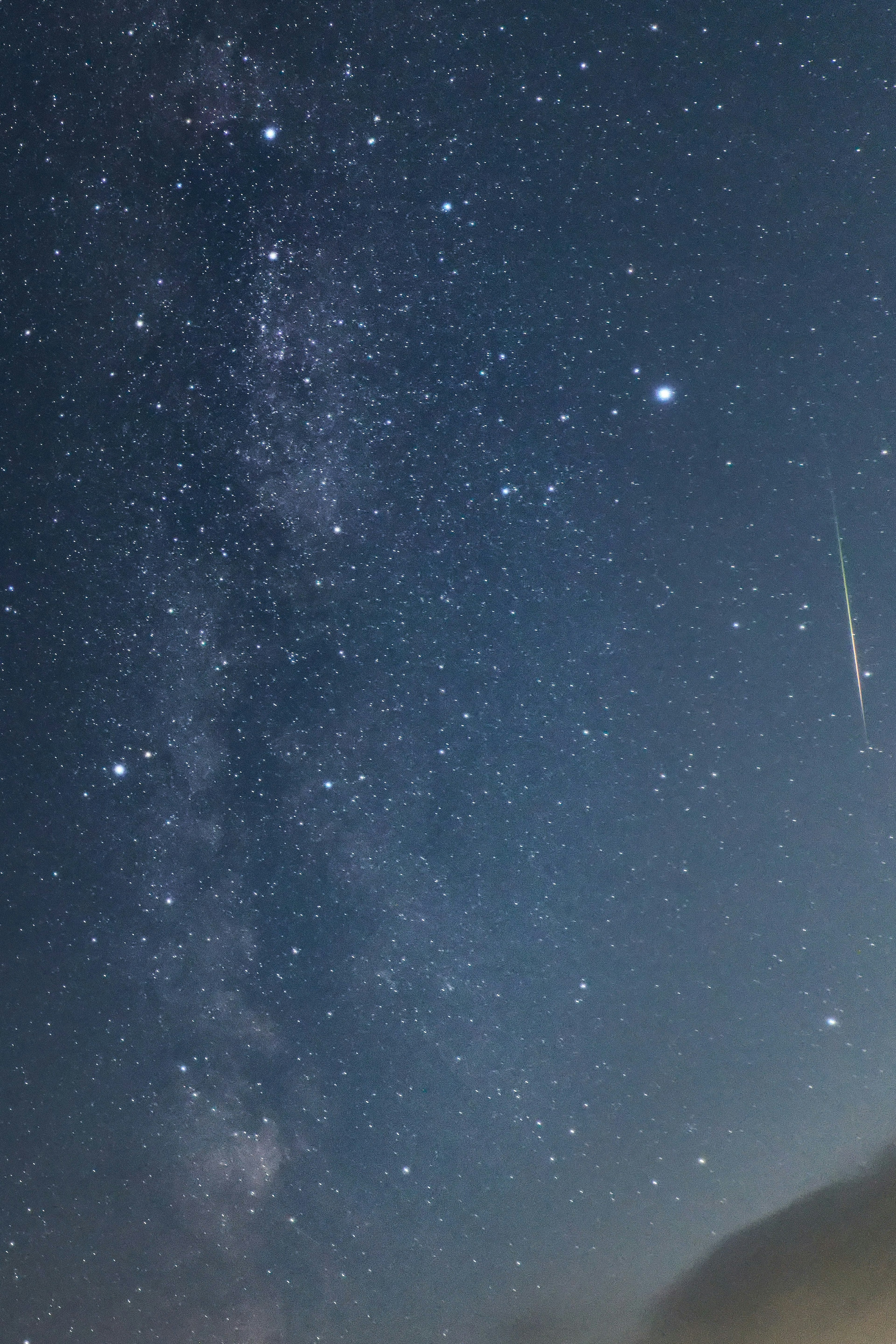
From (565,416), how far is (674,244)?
3.42ft

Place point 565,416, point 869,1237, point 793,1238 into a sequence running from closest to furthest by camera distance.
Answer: point 565,416
point 793,1238
point 869,1237

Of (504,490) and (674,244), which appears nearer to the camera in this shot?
(674,244)

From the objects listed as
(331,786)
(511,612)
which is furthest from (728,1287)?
(511,612)

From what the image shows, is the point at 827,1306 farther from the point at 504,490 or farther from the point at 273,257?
the point at 273,257

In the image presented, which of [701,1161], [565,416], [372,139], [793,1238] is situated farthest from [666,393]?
[793,1238]

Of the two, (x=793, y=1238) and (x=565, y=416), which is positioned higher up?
(x=565, y=416)

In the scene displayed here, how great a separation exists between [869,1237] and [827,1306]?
0.88m

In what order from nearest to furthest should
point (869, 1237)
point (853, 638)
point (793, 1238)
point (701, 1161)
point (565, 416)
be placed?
point (853, 638)
point (565, 416)
point (701, 1161)
point (793, 1238)
point (869, 1237)

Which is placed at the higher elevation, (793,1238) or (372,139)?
(372,139)

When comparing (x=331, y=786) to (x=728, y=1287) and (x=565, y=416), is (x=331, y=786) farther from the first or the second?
(x=728, y=1287)

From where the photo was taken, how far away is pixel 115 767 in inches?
210

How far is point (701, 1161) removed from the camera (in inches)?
197

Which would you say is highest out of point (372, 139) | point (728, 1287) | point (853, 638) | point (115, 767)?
point (372, 139)

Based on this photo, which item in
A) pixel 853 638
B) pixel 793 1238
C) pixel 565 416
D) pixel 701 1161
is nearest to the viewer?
pixel 853 638
